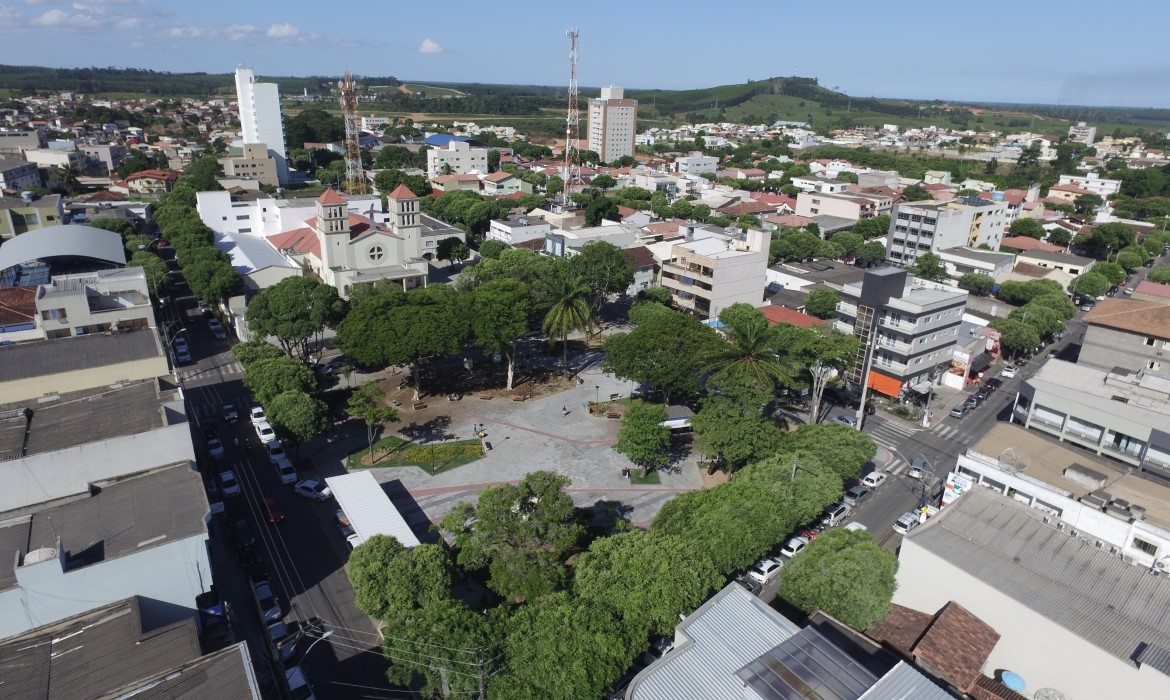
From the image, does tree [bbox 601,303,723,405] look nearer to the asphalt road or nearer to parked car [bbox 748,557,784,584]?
parked car [bbox 748,557,784,584]

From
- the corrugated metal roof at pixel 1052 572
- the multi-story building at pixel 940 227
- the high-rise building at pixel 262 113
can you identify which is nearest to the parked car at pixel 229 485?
the corrugated metal roof at pixel 1052 572

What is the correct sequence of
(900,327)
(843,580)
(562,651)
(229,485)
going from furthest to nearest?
(900,327) → (229,485) → (843,580) → (562,651)

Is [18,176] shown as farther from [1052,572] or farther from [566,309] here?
[1052,572]

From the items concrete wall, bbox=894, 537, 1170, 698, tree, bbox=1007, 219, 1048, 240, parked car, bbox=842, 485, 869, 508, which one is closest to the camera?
concrete wall, bbox=894, 537, 1170, 698

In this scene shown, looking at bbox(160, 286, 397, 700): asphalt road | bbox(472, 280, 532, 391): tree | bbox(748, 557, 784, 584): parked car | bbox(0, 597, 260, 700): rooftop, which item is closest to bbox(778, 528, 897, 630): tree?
bbox(748, 557, 784, 584): parked car

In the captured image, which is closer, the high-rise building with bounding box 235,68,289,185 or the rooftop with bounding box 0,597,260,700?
the rooftop with bounding box 0,597,260,700

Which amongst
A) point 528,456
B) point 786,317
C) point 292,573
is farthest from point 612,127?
point 292,573

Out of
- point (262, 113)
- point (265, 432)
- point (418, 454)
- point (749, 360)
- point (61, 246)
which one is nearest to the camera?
point (418, 454)
